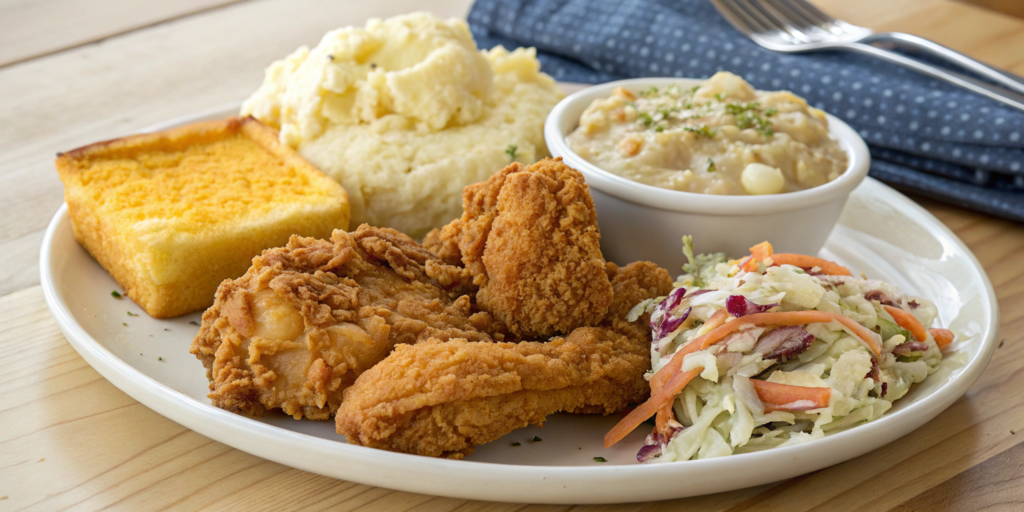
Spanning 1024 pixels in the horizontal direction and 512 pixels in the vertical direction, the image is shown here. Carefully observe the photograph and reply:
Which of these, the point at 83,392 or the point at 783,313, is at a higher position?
the point at 783,313

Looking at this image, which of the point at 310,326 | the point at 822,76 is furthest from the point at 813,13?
the point at 310,326

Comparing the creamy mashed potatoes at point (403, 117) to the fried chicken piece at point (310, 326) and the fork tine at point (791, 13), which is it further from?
the fork tine at point (791, 13)

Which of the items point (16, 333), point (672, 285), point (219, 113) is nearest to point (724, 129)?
point (672, 285)

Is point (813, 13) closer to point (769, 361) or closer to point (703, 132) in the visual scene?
point (703, 132)

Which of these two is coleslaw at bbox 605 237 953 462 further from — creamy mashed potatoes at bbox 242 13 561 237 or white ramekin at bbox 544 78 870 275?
creamy mashed potatoes at bbox 242 13 561 237

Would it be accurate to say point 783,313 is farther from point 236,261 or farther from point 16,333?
point 16,333

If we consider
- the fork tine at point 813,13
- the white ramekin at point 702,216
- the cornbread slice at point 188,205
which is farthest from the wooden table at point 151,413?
the fork tine at point 813,13

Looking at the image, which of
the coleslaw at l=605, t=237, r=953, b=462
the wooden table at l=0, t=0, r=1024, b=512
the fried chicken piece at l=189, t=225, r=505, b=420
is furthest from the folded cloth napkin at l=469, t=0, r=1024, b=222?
the fried chicken piece at l=189, t=225, r=505, b=420
